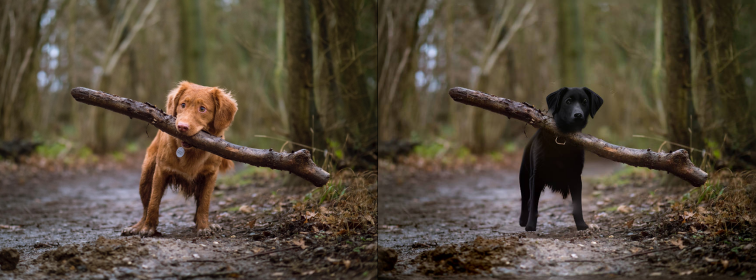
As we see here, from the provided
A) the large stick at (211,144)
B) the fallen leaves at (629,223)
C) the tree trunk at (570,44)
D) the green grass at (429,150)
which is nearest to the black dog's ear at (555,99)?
the fallen leaves at (629,223)

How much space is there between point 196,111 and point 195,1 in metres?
8.72

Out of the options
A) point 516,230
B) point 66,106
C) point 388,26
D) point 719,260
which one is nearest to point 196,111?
point 516,230

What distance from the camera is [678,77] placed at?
580 cm

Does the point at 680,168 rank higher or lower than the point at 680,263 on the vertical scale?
higher

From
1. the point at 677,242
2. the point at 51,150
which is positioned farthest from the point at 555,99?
the point at 51,150

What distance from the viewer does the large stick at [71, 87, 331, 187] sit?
4.43 m

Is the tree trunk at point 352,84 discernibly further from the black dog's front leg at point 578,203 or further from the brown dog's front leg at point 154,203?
the black dog's front leg at point 578,203

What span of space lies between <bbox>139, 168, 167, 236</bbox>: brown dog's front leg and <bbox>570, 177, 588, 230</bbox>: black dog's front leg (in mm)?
3739

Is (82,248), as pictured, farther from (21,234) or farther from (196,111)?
(21,234)

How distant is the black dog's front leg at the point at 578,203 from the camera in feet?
15.9

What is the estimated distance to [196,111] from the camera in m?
4.45

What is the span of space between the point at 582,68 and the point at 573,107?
721 cm

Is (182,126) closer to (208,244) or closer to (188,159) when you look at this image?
(188,159)

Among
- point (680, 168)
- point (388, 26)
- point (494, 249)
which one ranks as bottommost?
point (494, 249)
